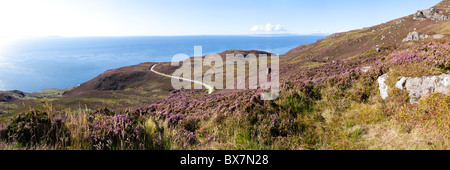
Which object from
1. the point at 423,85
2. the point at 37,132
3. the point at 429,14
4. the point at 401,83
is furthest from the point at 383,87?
the point at 429,14

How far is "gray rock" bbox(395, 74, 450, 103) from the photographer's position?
5.97m

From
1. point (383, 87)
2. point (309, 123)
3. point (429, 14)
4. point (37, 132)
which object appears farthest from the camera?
point (429, 14)

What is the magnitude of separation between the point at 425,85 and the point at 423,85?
48mm

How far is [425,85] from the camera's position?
20.8 feet

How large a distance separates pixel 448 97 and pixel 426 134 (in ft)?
5.68

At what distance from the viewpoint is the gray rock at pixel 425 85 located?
5.97 metres

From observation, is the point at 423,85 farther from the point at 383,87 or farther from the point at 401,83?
the point at 383,87

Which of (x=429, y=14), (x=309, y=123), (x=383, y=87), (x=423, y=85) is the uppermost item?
(x=429, y=14)

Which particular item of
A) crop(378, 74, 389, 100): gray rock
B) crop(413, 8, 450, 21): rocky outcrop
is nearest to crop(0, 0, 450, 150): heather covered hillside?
crop(378, 74, 389, 100): gray rock

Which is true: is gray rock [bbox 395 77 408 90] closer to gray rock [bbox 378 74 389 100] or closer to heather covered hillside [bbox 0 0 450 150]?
heather covered hillside [bbox 0 0 450 150]

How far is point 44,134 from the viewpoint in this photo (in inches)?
213

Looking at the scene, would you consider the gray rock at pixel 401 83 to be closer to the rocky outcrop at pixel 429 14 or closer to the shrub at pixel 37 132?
the shrub at pixel 37 132
